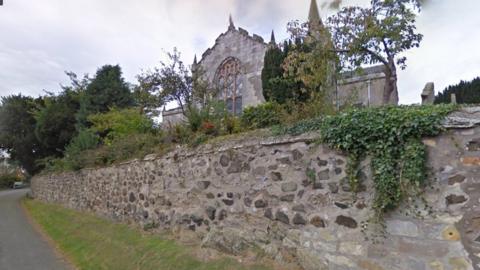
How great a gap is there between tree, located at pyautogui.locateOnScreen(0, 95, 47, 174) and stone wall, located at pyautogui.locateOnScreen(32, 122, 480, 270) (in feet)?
Answer: 70.9

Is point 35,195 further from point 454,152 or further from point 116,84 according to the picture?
point 454,152

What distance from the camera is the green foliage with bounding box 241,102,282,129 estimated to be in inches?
287

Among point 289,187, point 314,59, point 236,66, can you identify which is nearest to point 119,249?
point 289,187

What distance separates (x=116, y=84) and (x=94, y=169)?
11.8 metres

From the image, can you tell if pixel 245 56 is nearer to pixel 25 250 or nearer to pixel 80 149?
pixel 80 149

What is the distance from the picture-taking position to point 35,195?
24.3 meters

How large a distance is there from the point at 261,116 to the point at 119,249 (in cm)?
439

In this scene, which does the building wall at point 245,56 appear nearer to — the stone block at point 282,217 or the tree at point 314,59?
the tree at point 314,59

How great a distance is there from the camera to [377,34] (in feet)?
27.7

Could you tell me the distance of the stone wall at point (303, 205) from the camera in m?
4.16

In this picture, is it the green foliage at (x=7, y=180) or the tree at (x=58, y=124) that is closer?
the tree at (x=58, y=124)

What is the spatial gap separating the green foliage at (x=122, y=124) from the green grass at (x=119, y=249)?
3889mm

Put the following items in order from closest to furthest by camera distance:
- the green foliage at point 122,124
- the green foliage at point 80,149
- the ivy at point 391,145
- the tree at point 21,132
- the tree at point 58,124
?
the ivy at point 391,145
the green foliage at point 122,124
the green foliage at point 80,149
the tree at point 58,124
the tree at point 21,132

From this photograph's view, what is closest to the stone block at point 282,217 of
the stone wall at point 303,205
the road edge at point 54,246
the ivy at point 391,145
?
the stone wall at point 303,205
